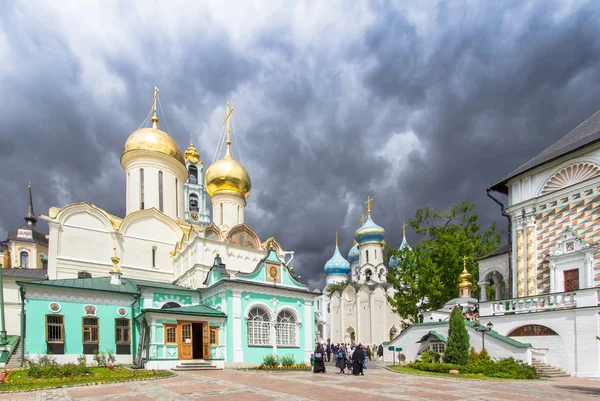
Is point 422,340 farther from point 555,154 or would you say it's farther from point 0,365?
point 0,365

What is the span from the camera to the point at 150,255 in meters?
26.0

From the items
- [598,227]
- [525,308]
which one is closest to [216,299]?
[525,308]

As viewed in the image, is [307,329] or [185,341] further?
[307,329]

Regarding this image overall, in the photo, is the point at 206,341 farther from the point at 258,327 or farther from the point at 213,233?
the point at 213,233

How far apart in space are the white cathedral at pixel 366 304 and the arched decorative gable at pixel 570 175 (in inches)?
795

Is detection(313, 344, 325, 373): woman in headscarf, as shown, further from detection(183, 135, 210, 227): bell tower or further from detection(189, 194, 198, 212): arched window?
detection(189, 194, 198, 212): arched window

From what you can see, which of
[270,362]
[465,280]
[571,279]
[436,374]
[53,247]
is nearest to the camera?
[436,374]

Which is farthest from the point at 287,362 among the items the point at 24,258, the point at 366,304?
the point at 24,258

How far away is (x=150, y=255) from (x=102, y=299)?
7614mm

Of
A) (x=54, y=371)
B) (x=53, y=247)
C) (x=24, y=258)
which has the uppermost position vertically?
(x=53, y=247)

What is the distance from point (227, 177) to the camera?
94.8ft

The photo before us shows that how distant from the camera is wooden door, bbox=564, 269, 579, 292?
16391mm

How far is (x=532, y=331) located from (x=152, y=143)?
81.5ft

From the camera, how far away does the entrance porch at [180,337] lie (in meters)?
16.6
